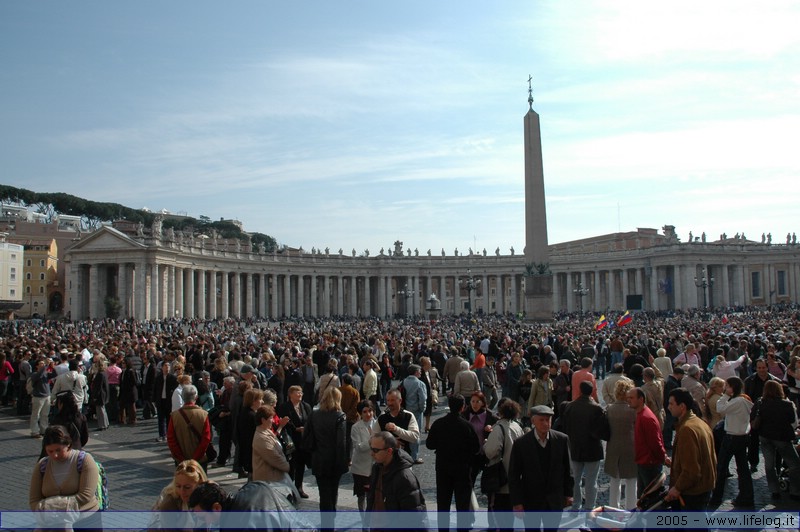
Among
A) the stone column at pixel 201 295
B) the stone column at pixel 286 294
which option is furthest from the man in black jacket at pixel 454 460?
A: the stone column at pixel 286 294

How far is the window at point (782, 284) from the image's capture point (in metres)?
84.3

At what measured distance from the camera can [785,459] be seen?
8938mm

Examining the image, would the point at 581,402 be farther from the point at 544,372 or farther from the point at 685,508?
the point at 544,372

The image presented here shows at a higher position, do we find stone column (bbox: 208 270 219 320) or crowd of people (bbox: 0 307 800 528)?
stone column (bbox: 208 270 219 320)

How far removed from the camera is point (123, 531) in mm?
7723

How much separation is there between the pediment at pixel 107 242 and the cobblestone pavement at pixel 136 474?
175 ft

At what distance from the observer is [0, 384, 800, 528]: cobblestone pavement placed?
9.02 m

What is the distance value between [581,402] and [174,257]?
65.2 m

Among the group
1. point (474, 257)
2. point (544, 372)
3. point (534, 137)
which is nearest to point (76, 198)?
point (474, 257)

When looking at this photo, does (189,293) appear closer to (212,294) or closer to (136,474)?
(212,294)

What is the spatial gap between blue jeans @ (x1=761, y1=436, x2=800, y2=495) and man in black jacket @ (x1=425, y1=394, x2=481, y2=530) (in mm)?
4344

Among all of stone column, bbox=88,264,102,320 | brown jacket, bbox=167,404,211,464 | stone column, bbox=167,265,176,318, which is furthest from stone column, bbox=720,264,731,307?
brown jacket, bbox=167,404,211,464

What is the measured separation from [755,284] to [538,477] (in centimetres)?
9011

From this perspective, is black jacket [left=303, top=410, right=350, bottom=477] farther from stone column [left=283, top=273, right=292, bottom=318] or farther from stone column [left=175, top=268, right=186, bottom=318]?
stone column [left=283, top=273, right=292, bottom=318]
